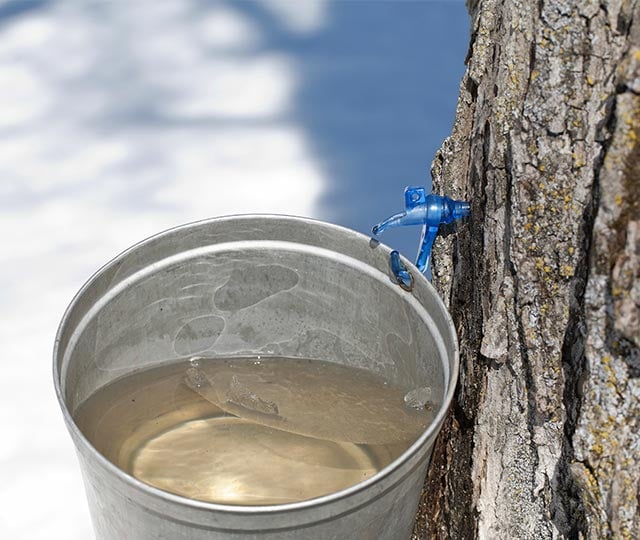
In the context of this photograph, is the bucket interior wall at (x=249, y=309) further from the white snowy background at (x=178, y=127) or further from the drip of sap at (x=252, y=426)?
the white snowy background at (x=178, y=127)

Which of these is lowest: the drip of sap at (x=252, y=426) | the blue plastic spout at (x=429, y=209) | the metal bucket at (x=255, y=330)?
the drip of sap at (x=252, y=426)

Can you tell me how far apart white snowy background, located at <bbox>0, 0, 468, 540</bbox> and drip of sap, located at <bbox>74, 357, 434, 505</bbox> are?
2.07 feet

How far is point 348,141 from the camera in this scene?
2.52m

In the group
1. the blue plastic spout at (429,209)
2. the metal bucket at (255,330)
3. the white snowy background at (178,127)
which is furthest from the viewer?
the white snowy background at (178,127)

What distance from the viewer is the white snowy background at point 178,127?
213 centimetres

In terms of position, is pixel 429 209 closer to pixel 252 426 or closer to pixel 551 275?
pixel 551 275

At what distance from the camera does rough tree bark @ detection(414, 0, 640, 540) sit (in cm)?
77

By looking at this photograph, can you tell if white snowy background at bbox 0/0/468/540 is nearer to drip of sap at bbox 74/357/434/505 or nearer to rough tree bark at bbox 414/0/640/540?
drip of sap at bbox 74/357/434/505

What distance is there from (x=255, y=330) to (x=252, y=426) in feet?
0.44

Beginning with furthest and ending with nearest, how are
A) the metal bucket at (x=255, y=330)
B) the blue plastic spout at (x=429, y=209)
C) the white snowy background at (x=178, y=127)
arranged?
1. the white snowy background at (x=178, y=127)
2. the blue plastic spout at (x=429, y=209)
3. the metal bucket at (x=255, y=330)

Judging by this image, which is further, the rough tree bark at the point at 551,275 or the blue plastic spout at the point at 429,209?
the blue plastic spout at the point at 429,209

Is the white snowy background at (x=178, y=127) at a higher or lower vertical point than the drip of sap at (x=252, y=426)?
higher

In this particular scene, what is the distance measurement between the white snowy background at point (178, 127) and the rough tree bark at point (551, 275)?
1.04 m

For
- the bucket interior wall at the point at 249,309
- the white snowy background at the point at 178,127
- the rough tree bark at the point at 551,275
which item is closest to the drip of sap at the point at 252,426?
the bucket interior wall at the point at 249,309
